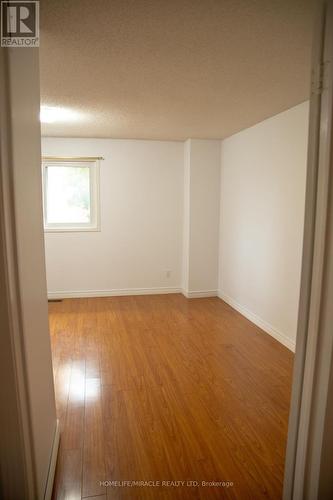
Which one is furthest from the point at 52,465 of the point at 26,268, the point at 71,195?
the point at 71,195

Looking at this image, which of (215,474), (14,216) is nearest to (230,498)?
(215,474)

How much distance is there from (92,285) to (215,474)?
11.5 ft

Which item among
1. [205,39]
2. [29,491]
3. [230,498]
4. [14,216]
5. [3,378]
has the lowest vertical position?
[230,498]

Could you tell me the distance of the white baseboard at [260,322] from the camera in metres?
3.11

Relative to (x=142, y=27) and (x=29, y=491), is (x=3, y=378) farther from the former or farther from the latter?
(x=142, y=27)

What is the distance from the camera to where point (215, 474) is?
1628mm

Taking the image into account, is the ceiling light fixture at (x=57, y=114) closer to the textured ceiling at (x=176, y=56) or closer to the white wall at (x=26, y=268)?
the textured ceiling at (x=176, y=56)

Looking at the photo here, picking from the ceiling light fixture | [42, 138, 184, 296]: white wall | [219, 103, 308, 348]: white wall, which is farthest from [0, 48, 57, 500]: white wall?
[42, 138, 184, 296]: white wall

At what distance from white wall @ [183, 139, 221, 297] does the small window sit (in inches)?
54.0

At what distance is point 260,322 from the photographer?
Result: 3.63 m

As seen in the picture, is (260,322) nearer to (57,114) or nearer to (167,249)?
(167,249)

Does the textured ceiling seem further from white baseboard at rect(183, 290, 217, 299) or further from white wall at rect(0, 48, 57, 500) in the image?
white baseboard at rect(183, 290, 217, 299)

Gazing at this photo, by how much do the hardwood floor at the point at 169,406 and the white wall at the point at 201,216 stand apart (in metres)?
1.01

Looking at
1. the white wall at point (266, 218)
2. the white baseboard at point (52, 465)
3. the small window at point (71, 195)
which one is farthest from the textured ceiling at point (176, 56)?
the white baseboard at point (52, 465)
